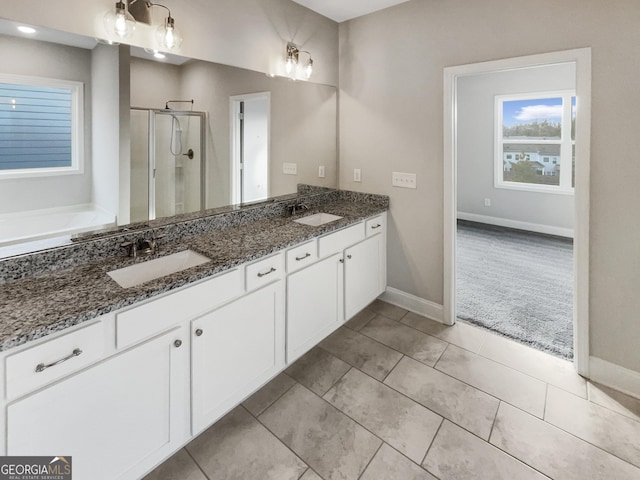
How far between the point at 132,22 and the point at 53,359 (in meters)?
1.57

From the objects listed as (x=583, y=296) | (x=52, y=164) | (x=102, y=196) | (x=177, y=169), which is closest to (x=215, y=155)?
(x=177, y=169)

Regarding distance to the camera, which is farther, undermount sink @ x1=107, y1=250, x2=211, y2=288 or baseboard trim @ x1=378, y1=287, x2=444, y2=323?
baseboard trim @ x1=378, y1=287, x2=444, y2=323

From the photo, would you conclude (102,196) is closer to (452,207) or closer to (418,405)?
(418,405)

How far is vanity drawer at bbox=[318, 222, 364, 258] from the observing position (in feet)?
7.48

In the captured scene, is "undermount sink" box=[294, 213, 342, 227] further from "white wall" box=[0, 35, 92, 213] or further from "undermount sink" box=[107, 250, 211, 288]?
"white wall" box=[0, 35, 92, 213]

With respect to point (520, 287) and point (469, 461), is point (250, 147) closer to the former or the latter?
point (469, 461)

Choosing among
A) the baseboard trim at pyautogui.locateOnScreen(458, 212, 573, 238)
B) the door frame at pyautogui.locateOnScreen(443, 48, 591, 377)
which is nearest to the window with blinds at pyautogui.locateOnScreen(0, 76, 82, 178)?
the door frame at pyautogui.locateOnScreen(443, 48, 591, 377)

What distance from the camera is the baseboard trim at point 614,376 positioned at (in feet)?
6.67

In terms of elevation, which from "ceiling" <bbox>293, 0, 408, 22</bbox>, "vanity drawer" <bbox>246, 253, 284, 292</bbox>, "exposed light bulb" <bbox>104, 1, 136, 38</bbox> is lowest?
"vanity drawer" <bbox>246, 253, 284, 292</bbox>

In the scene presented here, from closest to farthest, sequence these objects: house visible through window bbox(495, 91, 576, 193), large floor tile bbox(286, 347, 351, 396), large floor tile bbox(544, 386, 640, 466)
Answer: large floor tile bbox(544, 386, 640, 466) < large floor tile bbox(286, 347, 351, 396) < house visible through window bbox(495, 91, 576, 193)

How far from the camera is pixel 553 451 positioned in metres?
1.66

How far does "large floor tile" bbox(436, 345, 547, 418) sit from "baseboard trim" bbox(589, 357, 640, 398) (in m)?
0.33

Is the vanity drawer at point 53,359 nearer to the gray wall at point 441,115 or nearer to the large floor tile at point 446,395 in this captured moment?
the large floor tile at point 446,395

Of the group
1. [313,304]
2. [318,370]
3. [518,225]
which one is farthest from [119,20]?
[518,225]
